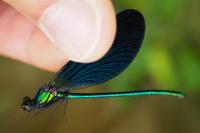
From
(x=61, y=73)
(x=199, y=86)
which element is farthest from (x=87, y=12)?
(x=199, y=86)

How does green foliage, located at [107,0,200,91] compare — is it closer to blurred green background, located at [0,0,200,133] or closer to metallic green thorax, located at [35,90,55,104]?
blurred green background, located at [0,0,200,133]

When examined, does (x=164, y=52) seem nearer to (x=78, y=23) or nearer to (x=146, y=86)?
(x=146, y=86)

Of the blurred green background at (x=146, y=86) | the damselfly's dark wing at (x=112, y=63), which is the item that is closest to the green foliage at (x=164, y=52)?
the blurred green background at (x=146, y=86)

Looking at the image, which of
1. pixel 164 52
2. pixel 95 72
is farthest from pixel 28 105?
pixel 164 52

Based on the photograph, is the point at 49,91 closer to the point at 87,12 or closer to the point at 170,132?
the point at 87,12

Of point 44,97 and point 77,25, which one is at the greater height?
point 77,25

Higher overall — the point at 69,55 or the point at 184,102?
the point at 69,55

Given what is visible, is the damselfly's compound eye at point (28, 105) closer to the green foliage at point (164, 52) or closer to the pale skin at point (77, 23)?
the pale skin at point (77, 23)
